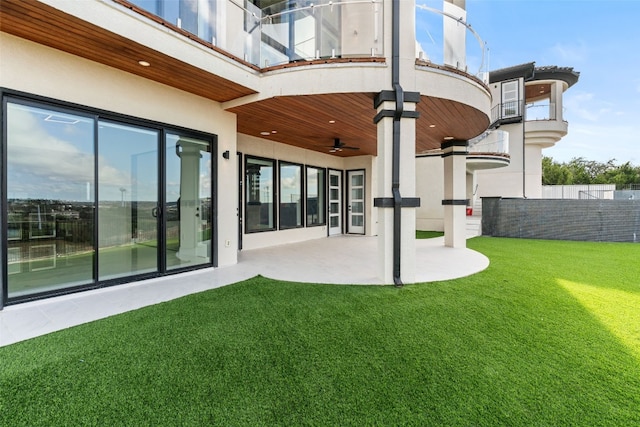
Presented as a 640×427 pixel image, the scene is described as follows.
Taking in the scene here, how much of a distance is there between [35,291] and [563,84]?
2624 centimetres

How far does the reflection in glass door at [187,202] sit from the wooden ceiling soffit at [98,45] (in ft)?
3.52

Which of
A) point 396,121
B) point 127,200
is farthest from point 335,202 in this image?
point 127,200

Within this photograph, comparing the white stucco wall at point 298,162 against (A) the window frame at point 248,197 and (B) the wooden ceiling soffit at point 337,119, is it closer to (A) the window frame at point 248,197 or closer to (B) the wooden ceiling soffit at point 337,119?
(A) the window frame at point 248,197

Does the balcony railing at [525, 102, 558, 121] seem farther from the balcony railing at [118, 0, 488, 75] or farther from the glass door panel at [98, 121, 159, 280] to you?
the glass door panel at [98, 121, 159, 280]

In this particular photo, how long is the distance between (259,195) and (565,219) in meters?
10.6

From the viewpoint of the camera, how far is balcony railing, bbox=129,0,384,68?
4.95 metres

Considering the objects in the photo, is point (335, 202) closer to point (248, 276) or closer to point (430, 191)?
point (430, 191)

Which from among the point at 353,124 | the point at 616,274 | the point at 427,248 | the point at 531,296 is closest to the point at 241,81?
the point at 353,124

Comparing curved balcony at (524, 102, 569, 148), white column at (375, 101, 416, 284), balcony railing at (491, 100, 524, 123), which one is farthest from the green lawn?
curved balcony at (524, 102, 569, 148)

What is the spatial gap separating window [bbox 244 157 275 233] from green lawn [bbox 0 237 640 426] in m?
4.42

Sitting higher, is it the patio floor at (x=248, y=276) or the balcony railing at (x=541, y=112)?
the balcony railing at (x=541, y=112)

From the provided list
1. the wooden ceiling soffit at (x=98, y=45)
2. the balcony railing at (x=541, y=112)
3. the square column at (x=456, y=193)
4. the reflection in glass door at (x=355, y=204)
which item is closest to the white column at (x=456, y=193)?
the square column at (x=456, y=193)

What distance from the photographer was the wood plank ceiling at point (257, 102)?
3406mm

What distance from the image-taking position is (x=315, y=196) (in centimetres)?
1072
